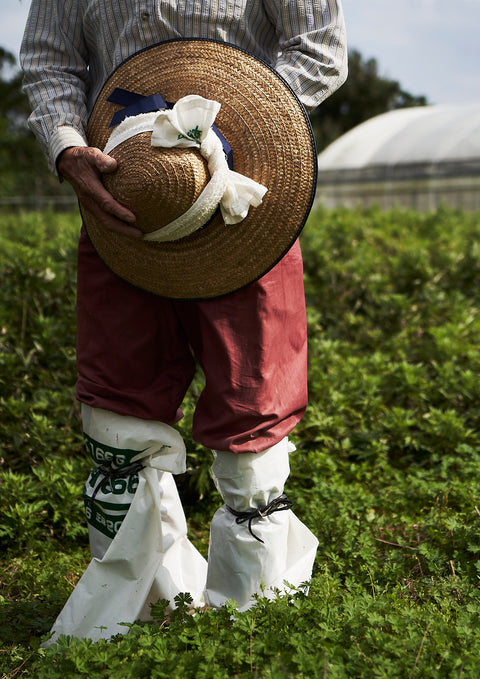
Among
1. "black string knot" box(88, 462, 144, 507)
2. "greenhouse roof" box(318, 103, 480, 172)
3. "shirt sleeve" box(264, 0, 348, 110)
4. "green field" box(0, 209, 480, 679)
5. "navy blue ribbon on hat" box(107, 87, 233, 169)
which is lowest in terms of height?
"green field" box(0, 209, 480, 679)

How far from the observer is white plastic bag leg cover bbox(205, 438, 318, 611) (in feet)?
6.24

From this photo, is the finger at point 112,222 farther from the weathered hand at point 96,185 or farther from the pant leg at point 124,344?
the pant leg at point 124,344

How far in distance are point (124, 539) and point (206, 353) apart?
0.57 metres

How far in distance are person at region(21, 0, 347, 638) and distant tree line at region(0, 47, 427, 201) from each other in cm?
1598

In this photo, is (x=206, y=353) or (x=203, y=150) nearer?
(x=203, y=150)

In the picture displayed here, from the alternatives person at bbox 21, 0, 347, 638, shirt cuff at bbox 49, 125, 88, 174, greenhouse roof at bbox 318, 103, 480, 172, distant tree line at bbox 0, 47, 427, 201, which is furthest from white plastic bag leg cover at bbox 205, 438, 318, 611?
distant tree line at bbox 0, 47, 427, 201

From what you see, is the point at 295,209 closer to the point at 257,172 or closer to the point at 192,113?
the point at 257,172

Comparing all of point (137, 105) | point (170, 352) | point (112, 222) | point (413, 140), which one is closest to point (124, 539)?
point (170, 352)

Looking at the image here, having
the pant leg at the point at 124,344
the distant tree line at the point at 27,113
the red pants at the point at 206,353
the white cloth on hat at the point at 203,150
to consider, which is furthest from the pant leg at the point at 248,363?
the distant tree line at the point at 27,113

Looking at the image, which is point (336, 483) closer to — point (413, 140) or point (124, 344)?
point (124, 344)

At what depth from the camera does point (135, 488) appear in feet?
6.61

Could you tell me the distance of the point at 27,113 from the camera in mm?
13984

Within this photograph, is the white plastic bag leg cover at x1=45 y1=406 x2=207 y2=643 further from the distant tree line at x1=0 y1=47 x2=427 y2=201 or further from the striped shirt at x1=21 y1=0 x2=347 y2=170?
the distant tree line at x1=0 y1=47 x2=427 y2=201

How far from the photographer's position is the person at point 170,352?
74.0 inches
